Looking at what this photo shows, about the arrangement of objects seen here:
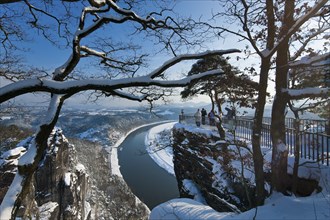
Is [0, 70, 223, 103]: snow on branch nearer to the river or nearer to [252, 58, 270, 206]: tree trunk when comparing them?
[252, 58, 270, 206]: tree trunk

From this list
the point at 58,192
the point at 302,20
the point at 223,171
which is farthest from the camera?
the point at 58,192

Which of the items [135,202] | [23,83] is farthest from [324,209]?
[135,202]

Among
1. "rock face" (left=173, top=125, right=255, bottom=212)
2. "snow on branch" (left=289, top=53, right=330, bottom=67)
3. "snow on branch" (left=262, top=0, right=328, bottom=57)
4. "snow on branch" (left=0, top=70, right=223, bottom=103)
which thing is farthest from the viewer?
"rock face" (left=173, top=125, right=255, bottom=212)

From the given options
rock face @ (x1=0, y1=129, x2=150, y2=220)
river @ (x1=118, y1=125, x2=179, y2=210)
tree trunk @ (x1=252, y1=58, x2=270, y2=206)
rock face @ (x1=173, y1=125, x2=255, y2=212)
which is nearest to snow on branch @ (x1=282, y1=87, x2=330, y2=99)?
tree trunk @ (x1=252, y1=58, x2=270, y2=206)

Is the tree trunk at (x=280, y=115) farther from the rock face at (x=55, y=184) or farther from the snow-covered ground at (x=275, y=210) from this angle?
the rock face at (x=55, y=184)

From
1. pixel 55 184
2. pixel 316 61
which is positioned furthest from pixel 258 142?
pixel 55 184

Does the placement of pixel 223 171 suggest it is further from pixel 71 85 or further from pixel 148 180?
pixel 148 180

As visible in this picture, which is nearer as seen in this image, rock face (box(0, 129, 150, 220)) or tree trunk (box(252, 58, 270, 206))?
tree trunk (box(252, 58, 270, 206))

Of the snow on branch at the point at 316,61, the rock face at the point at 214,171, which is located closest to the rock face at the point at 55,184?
the rock face at the point at 214,171
